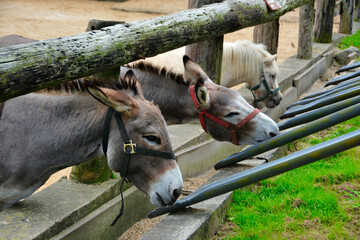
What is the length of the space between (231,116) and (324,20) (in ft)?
24.4

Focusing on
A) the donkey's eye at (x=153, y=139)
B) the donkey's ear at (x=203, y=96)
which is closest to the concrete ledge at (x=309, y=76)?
the donkey's ear at (x=203, y=96)

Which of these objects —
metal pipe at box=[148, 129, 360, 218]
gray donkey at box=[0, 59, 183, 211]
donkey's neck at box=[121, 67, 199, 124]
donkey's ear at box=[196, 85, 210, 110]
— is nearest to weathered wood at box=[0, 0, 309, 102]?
gray donkey at box=[0, 59, 183, 211]

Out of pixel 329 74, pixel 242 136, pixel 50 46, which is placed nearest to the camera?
pixel 50 46

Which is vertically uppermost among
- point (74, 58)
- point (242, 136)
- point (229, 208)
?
point (74, 58)

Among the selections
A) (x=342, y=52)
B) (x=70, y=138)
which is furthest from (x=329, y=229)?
(x=342, y=52)

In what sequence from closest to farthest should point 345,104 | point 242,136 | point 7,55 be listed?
point 7,55 → point 345,104 → point 242,136

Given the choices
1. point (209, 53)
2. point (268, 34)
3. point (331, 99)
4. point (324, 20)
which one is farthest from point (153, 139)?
point (324, 20)

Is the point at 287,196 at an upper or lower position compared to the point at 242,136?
lower

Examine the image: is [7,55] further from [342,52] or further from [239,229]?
[342,52]

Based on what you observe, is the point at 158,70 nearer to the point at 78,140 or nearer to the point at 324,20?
the point at 78,140

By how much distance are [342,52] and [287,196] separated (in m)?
7.23

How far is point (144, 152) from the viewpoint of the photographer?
275 centimetres

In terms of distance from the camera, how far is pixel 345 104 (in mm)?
3213

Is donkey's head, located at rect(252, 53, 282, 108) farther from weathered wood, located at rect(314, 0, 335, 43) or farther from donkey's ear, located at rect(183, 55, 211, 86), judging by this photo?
weathered wood, located at rect(314, 0, 335, 43)
